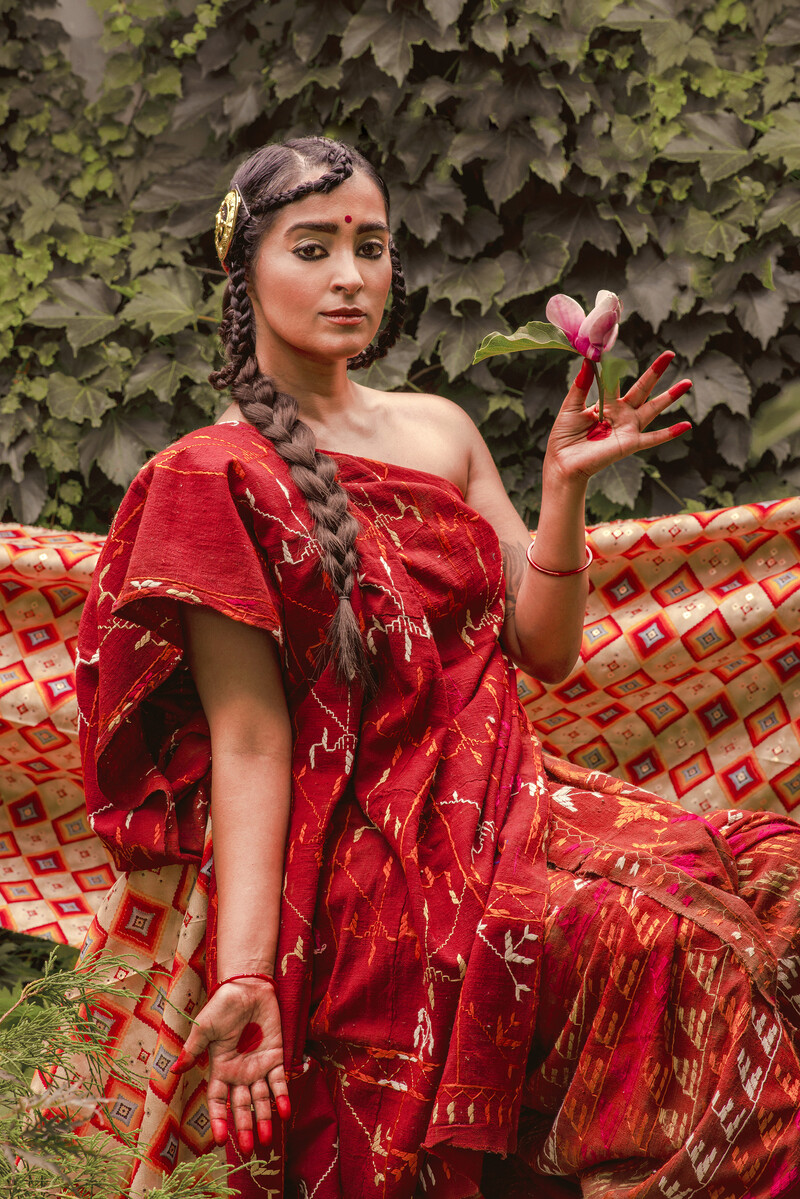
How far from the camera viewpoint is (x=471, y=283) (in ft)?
8.75

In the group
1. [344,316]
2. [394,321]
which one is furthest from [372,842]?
[394,321]

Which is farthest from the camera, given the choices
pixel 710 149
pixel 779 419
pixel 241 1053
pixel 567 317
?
pixel 710 149

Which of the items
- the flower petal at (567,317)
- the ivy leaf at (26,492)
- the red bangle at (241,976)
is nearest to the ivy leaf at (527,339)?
the flower petal at (567,317)

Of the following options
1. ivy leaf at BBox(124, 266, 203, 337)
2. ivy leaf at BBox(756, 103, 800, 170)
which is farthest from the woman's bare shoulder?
ivy leaf at BBox(756, 103, 800, 170)

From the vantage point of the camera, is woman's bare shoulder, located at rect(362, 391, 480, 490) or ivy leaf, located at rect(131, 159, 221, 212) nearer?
woman's bare shoulder, located at rect(362, 391, 480, 490)

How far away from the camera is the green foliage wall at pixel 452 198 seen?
2596mm

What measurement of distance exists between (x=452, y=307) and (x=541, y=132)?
18.0 inches

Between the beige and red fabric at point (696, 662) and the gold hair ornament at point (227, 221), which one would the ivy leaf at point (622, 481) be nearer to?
the beige and red fabric at point (696, 662)

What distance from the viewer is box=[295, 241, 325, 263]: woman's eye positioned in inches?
59.0

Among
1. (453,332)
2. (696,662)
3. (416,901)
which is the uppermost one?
(453,332)

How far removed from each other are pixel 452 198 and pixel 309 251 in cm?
127

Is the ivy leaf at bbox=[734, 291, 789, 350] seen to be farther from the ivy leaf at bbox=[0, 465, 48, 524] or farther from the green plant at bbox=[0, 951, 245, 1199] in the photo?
the green plant at bbox=[0, 951, 245, 1199]

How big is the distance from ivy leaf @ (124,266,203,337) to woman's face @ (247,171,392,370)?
3.92 feet

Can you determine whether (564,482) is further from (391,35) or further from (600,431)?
(391,35)
